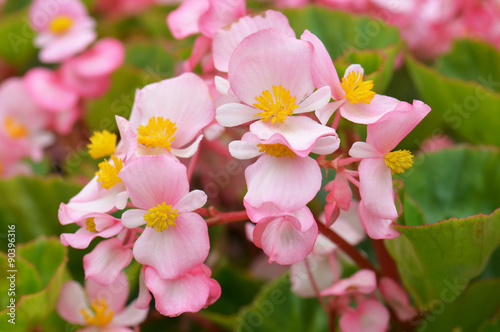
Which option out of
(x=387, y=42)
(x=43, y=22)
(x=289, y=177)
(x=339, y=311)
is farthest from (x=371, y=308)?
(x=43, y=22)

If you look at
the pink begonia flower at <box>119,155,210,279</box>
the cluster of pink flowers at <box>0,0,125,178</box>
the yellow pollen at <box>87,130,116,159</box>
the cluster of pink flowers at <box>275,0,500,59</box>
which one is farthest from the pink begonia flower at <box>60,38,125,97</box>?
the pink begonia flower at <box>119,155,210,279</box>

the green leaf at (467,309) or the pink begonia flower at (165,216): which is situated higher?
the pink begonia flower at (165,216)

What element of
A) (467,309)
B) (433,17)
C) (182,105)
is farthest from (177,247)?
(433,17)

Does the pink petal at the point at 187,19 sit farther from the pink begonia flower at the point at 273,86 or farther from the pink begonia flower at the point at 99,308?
the pink begonia flower at the point at 99,308

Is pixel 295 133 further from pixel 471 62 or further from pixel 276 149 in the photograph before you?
pixel 471 62

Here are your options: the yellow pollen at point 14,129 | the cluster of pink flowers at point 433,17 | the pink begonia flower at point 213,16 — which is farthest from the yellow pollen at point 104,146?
the cluster of pink flowers at point 433,17

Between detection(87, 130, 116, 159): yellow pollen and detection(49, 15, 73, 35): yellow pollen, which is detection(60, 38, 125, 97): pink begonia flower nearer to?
detection(49, 15, 73, 35): yellow pollen
